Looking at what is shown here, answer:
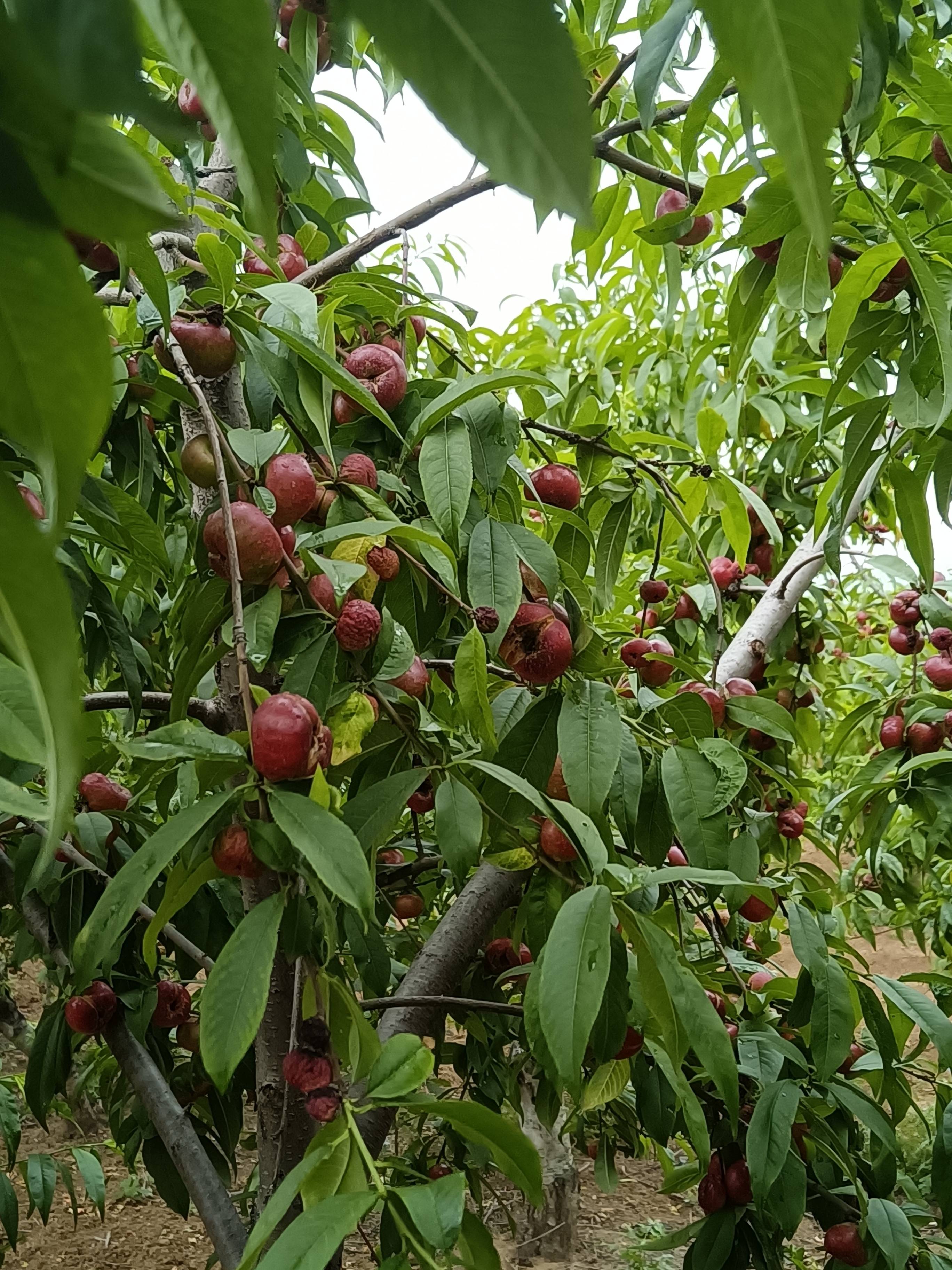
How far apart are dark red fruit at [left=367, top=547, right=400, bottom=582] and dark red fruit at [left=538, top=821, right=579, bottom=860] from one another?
0.18 metres

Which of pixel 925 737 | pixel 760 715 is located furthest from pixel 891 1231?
pixel 925 737

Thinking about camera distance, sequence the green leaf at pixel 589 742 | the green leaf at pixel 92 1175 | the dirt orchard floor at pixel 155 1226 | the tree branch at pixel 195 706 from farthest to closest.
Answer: the dirt orchard floor at pixel 155 1226 < the green leaf at pixel 92 1175 < the tree branch at pixel 195 706 < the green leaf at pixel 589 742

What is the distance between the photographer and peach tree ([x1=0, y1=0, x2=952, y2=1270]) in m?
0.10

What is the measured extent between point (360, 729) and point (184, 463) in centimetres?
19

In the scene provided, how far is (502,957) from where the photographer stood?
3.02ft

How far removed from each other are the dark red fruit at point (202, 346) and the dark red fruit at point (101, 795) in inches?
A: 14.0

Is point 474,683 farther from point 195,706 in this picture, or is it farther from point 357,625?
point 195,706

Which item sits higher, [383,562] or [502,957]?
[383,562]

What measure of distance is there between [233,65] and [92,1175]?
138 cm

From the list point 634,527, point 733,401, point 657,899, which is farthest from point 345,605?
point 733,401

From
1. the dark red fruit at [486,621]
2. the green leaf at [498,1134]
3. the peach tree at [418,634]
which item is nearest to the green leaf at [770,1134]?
the peach tree at [418,634]

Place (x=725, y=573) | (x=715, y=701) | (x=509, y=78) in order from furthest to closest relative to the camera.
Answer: (x=725, y=573) < (x=715, y=701) < (x=509, y=78)

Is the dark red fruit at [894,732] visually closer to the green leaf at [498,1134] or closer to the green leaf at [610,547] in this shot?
the green leaf at [610,547]

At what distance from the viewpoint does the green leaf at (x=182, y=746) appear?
39cm
